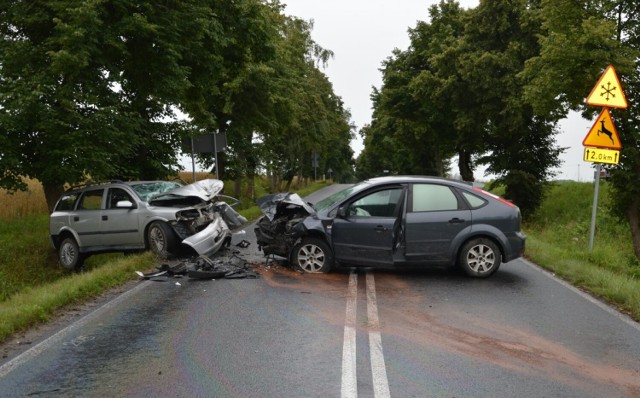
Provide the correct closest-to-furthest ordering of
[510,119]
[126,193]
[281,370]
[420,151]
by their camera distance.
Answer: [281,370], [126,193], [510,119], [420,151]

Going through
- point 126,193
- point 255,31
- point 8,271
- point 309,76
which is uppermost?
point 309,76

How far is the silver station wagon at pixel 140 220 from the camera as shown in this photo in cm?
1099

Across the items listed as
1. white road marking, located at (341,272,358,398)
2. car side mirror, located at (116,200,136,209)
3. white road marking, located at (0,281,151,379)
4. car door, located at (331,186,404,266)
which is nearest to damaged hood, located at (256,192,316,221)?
car door, located at (331,186,404,266)

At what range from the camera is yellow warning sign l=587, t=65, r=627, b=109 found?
1007 centimetres

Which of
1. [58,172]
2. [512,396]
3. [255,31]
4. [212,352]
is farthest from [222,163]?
[512,396]

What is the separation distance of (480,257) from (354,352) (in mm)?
4284

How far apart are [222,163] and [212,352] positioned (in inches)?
813

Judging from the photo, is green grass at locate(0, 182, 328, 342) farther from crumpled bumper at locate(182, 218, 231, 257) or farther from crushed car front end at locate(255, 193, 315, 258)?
crushed car front end at locate(255, 193, 315, 258)

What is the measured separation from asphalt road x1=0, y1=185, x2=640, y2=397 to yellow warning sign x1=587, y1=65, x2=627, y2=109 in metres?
3.93

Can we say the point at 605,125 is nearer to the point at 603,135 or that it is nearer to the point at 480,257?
the point at 603,135

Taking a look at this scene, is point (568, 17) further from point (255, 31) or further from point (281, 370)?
point (281, 370)

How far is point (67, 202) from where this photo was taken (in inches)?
497

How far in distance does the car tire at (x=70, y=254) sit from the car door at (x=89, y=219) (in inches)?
9.0

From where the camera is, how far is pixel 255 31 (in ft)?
63.5
